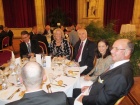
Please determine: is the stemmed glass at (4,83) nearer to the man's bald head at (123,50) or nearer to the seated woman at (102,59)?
the seated woman at (102,59)

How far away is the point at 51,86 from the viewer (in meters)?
2.14

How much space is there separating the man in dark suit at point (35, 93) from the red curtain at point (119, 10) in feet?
25.9

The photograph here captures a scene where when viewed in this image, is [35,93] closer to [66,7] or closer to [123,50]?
[123,50]

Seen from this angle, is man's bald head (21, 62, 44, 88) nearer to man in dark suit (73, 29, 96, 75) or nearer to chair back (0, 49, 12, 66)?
man in dark suit (73, 29, 96, 75)

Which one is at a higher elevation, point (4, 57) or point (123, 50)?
point (123, 50)

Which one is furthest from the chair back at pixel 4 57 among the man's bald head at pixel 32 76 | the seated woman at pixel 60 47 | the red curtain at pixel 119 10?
the red curtain at pixel 119 10

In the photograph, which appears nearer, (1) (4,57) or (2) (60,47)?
(2) (60,47)

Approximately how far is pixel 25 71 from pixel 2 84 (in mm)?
1011

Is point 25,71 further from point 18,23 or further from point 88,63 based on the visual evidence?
point 18,23

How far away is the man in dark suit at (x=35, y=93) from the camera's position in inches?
46.8

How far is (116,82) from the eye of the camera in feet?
5.56

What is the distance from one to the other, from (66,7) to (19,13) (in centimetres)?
261

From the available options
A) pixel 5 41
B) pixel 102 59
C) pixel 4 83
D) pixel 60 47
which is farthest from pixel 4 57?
pixel 102 59

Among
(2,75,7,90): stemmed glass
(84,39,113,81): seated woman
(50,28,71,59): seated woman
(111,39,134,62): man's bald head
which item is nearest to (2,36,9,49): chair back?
(50,28,71,59): seated woman
